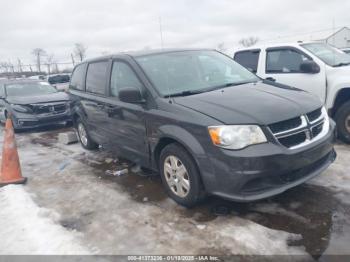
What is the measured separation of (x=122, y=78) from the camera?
15.9 feet

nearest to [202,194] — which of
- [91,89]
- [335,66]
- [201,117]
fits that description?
[201,117]

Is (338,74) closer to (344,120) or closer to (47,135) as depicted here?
(344,120)

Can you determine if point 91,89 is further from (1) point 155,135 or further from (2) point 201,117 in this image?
(2) point 201,117

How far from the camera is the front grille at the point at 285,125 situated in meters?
3.40

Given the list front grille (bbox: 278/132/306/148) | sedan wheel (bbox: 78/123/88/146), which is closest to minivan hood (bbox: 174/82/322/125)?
front grille (bbox: 278/132/306/148)

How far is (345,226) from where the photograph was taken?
3.33 metres

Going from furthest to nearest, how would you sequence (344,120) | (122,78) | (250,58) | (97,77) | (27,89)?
(27,89) → (250,58) → (344,120) → (97,77) → (122,78)

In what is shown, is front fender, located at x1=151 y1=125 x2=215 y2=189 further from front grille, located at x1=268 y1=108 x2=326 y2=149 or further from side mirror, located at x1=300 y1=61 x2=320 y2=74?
side mirror, located at x1=300 y1=61 x2=320 y2=74

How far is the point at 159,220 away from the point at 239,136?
1.28 metres

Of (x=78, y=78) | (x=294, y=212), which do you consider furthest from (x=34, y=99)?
(x=294, y=212)

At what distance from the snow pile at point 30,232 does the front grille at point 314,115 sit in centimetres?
267

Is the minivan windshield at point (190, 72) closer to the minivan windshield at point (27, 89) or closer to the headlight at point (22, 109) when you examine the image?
the headlight at point (22, 109)

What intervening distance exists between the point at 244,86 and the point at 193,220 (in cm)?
179

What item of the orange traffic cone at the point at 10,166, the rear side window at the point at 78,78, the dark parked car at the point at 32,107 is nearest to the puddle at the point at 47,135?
the dark parked car at the point at 32,107
